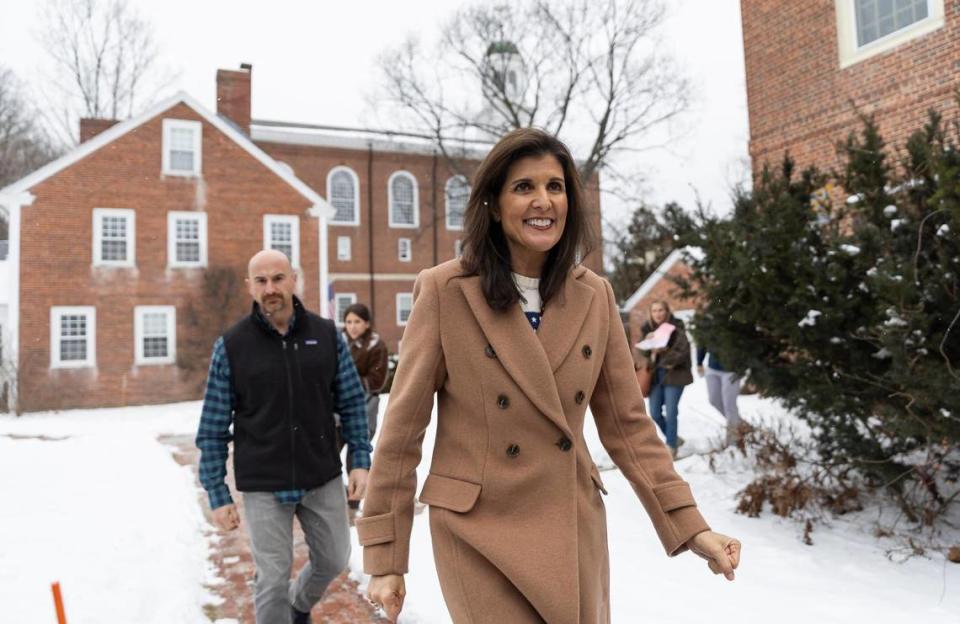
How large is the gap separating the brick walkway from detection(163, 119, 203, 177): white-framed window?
62.3 ft

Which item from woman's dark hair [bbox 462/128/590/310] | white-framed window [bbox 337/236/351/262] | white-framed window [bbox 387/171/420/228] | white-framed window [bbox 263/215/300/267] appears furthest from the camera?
white-framed window [bbox 387/171/420/228]

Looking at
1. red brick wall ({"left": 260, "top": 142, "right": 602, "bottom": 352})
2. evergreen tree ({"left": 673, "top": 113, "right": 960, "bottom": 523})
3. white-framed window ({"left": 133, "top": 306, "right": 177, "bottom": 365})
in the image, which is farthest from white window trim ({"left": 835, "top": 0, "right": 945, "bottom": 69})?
red brick wall ({"left": 260, "top": 142, "right": 602, "bottom": 352})

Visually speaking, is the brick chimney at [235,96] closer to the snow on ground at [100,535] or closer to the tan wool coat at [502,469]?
the snow on ground at [100,535]

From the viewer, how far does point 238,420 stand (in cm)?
389

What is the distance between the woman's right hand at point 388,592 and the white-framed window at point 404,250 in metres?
39.2

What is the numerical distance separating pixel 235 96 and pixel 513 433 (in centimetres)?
3033

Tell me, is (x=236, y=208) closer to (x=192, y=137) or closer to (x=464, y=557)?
(x=192, y=137)

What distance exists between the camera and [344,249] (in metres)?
39.8

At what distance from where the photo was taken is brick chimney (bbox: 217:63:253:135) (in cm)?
2894

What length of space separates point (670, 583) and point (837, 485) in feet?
8.90

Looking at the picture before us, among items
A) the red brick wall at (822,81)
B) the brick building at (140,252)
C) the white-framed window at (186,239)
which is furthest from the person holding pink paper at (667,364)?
the white-framed window at (186,239)

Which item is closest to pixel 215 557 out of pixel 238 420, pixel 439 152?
pixel 238 420

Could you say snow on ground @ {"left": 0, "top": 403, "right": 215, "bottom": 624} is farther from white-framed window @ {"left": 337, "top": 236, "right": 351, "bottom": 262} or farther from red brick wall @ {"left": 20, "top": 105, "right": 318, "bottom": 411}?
white-framed window @ {"left": 337, "top": 236, "right": 351, "bottom": 262}

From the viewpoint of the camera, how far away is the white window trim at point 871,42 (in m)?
9.59
